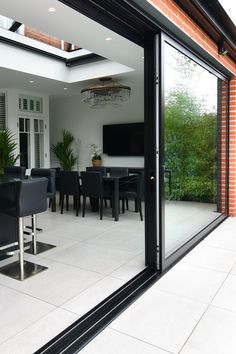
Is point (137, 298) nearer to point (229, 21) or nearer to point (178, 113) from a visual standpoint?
point (178, 113)

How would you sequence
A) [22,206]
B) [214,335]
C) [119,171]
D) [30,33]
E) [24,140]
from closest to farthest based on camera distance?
1. [214,335]
2. [22,206]
3. [30,33]
4. [119,171]
5. [24,140]

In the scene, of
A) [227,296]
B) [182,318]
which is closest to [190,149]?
[227,296]

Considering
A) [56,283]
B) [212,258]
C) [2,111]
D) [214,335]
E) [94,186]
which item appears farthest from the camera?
[2,111]

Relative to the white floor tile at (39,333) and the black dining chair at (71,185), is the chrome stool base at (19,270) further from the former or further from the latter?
the black dining chair at (71,185)

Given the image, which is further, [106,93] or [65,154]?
[65,154]

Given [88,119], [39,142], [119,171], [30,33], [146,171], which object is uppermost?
[30,33]

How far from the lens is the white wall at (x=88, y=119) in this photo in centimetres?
832

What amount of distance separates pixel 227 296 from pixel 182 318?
57 cm

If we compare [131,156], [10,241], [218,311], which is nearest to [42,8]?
[10,241]

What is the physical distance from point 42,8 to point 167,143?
2278 mm

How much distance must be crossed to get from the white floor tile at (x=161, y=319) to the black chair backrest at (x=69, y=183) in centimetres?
353

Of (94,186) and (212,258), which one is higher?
(94,186)

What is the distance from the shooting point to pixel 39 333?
6.75 feet

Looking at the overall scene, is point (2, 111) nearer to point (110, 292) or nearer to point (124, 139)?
point (124, 139)
